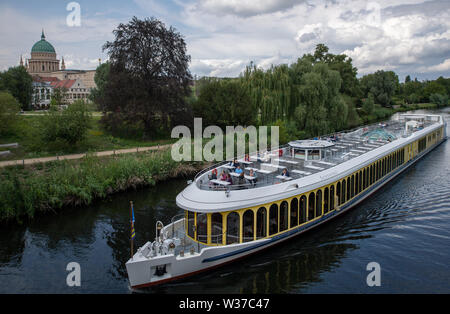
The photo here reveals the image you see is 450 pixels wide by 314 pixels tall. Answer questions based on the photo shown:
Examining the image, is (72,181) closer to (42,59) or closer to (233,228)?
(233,228)

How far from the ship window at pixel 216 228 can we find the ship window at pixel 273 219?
2.35 m

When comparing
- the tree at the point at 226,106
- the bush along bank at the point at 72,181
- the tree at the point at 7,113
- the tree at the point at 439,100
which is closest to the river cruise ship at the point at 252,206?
the bush along bank at the point at 72,181

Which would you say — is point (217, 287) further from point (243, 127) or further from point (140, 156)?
point (243, 127)

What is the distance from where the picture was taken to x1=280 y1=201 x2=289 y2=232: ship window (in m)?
15.8

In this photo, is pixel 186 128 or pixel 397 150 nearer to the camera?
pixel 397 150

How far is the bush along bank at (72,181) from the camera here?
20.2 metres

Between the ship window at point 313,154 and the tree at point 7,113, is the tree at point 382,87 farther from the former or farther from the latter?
the tree at point 7,113

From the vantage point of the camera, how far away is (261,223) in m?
Result: 15.1

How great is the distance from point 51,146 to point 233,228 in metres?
25.0

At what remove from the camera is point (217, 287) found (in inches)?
524

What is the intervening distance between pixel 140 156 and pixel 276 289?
72.3 feet

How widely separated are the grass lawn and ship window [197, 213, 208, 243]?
2082cm

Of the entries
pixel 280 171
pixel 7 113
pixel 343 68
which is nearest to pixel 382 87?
pixel 343 68
